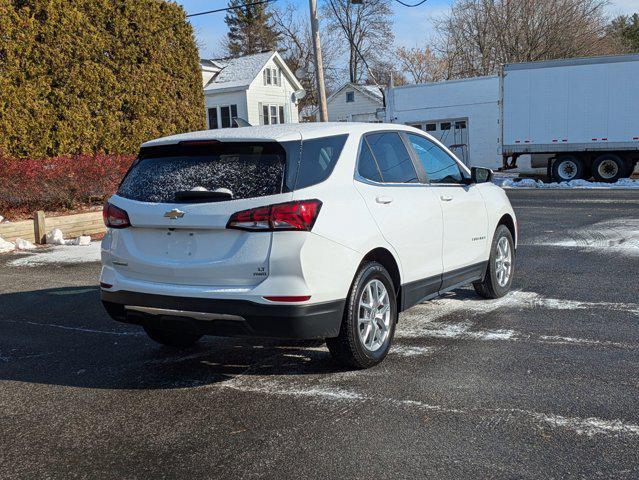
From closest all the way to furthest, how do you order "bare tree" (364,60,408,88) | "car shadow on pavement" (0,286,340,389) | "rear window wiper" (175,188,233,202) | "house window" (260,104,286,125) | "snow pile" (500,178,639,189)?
1. "rear window wiper" (175,188,233,202)
2. "car shadow on pavement" (0,286,340,389)
3. "snow pile" (500,178,639,189)
4. "house window" (260,104,286,125)
5. "bare tree" (364,60,408,88)

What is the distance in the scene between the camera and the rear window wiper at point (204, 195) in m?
4.19

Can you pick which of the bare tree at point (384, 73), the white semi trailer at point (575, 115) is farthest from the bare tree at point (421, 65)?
the white semi trailer at point (575, 115)

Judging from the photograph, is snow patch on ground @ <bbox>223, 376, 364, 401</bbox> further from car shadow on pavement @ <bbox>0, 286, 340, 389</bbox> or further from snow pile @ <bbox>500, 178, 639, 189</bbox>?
snow pile @ <bbox>500, 178, 639, 189</bbox>

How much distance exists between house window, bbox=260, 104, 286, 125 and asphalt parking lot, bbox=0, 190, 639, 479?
116 ft

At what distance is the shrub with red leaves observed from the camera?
1276 centimetres

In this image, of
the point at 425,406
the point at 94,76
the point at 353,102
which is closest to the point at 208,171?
the point at 425,406

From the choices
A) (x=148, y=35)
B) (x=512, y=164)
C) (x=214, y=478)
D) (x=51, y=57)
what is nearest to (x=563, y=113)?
(x=512, y=164)

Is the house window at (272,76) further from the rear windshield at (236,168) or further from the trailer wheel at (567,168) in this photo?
the rear windshield at (236,168)

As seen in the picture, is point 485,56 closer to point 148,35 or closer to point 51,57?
point 148,35

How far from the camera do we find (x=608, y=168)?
23.0 metres

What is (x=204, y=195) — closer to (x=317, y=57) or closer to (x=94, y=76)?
(x=94, y=76)

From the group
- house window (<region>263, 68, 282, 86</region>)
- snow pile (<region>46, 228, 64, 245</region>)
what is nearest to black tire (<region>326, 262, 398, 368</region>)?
snow pile (<region>46, 228, 64, 245</region>)

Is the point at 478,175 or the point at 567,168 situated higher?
the point at 478,175

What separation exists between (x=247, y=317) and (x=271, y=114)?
39.1m
